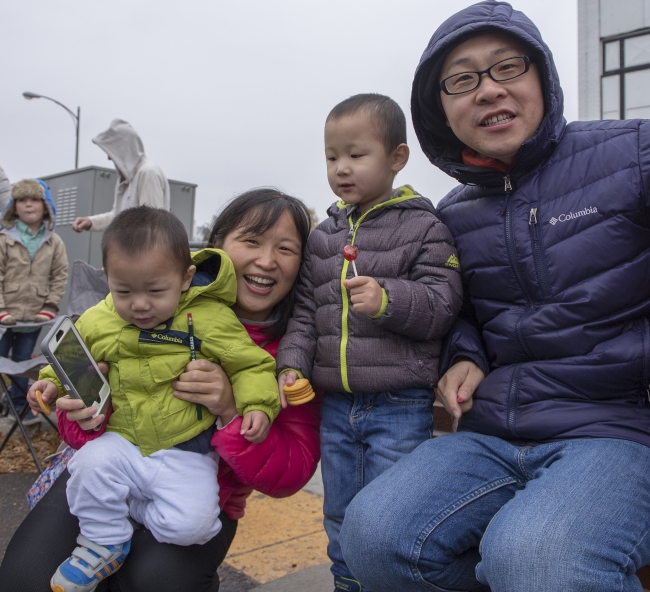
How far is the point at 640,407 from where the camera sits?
1710 mm

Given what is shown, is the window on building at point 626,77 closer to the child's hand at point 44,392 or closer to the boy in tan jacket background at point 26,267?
the boy in tan jacket background at point 26,267

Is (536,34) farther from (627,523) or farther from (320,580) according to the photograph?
(320,580)

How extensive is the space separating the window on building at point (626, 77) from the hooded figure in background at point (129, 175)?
4772 millimetres

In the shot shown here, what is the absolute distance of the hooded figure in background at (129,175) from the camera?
4953 mm

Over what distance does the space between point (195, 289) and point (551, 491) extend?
117 centimetres

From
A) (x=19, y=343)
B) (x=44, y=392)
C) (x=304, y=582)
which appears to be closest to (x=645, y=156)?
(x=44, y=392)

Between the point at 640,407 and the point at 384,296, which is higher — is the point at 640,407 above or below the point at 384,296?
below

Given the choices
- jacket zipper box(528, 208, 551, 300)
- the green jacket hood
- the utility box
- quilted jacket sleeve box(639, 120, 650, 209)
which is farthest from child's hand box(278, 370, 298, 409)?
the utility box

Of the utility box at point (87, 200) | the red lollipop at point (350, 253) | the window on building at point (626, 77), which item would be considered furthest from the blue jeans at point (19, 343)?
the window on building at point (626, 77)

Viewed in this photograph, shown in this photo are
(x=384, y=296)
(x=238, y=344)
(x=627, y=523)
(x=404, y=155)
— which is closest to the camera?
(x=627, y=523)

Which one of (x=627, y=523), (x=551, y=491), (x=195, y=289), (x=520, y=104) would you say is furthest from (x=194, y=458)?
(x=520, y=104)

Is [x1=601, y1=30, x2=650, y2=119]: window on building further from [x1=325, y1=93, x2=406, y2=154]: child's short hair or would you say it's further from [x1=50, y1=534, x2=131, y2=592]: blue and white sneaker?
[x1=50, y1=534, x2=131, y2=592]: blue and white sneaker

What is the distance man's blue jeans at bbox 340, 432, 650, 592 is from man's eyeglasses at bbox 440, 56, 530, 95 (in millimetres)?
1067

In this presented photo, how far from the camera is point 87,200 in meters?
7.89
